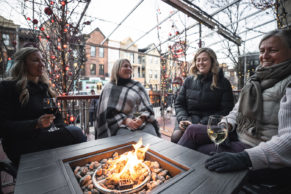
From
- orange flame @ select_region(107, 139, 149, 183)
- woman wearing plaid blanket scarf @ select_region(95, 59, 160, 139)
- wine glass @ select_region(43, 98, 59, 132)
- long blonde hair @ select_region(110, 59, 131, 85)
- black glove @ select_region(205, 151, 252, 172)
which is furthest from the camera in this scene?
long blonde hair @ select_region(110, 59, 131, 85)

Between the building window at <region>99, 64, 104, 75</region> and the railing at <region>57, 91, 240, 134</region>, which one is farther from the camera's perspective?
the building window at <region>99, 64, 104, 75</region>

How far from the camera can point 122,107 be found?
7.39ft

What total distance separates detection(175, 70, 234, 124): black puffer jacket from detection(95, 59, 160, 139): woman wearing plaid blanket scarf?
513mm

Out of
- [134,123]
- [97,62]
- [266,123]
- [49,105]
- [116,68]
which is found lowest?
[134,123]

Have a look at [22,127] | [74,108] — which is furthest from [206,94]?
[74,108]

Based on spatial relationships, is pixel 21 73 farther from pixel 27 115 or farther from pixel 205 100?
pixel 205 100

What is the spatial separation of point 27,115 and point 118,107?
109 cm

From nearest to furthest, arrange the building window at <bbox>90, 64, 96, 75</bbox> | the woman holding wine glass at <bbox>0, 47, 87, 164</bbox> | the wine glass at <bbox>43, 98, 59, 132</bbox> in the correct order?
the wine glass at <bbox>43, 98, 59, 132</bbox>
the woman holding wine glass at <bbox>0, 47, 87, 164</bbox>
the building window at <bbox>90, 64, 96, 75</bbox>

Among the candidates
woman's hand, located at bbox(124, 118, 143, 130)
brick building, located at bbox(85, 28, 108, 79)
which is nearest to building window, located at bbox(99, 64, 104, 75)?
brick building, located at bbox(85, 28, 108, 79)

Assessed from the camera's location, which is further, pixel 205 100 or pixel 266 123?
pixel 205 100

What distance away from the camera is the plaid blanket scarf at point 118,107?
2.13m

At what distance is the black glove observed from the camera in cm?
79

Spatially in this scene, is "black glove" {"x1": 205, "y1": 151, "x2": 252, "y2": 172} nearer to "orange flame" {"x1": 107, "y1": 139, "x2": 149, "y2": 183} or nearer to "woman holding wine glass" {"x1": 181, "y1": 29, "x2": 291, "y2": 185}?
"woman holding wine glass" {"x1": 181, "y1": 29, "x2": 291, "y2": 185}

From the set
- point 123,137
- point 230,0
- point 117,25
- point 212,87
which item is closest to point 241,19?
point 230,0
